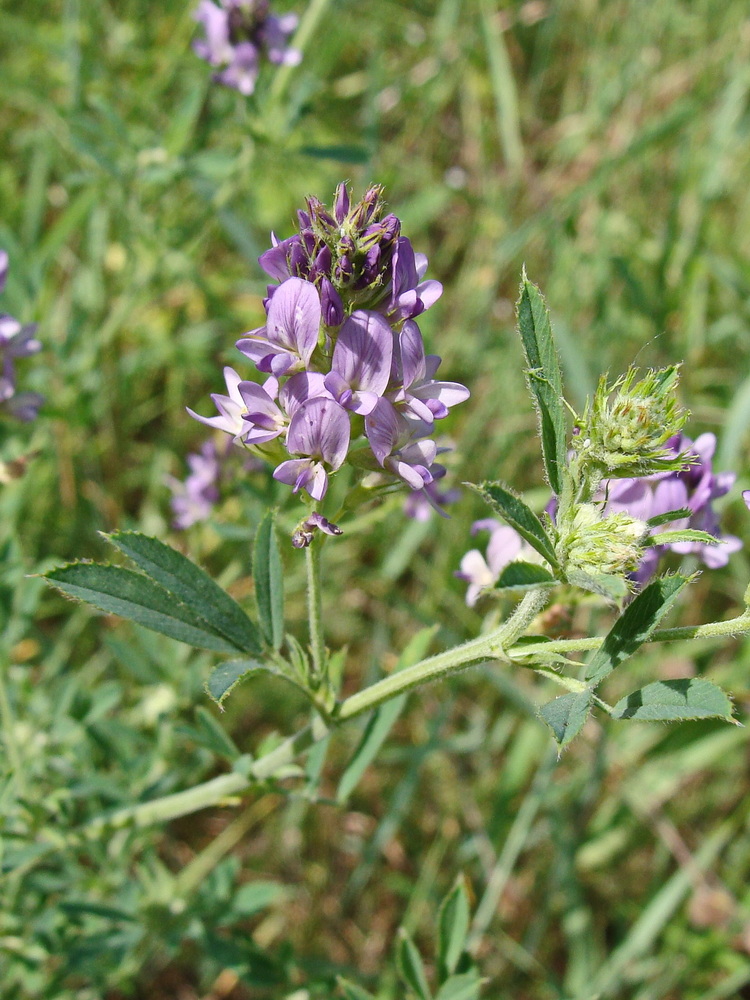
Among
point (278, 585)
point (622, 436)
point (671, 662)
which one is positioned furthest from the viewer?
point (671, 662)

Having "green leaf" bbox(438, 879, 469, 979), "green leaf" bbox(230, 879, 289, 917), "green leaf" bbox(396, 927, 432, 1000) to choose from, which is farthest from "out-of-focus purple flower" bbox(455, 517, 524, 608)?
"green leaf" bbox(230, 879, 289, 917)

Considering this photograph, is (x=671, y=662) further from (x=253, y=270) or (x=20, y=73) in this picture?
(x=20, y=73)

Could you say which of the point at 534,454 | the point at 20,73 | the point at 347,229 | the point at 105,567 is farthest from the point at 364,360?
the point at 20,73

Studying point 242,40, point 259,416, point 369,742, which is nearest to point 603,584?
point 259,416

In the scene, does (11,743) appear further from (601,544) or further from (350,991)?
(601,544)

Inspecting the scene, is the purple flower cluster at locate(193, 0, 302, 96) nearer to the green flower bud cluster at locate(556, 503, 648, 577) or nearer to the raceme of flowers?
the raceme of flowers

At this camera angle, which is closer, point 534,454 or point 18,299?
point 18,299

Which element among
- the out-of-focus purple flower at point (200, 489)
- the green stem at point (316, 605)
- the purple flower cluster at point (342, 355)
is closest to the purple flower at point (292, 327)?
the purple flower cluster at point (342, 355)
